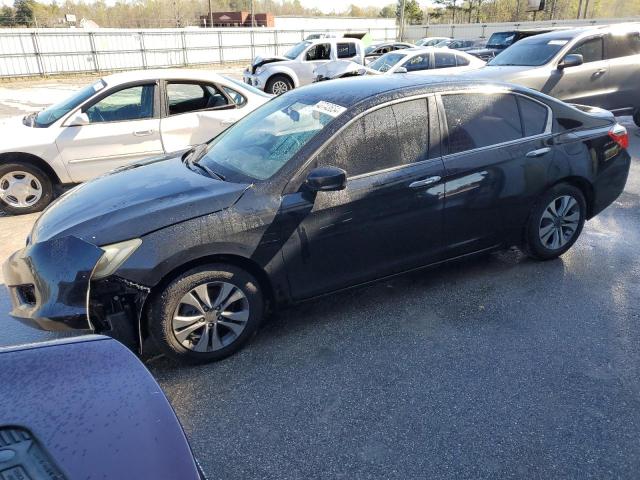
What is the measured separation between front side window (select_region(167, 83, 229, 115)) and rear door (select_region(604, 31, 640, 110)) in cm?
689

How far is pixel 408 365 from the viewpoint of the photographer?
120 inches

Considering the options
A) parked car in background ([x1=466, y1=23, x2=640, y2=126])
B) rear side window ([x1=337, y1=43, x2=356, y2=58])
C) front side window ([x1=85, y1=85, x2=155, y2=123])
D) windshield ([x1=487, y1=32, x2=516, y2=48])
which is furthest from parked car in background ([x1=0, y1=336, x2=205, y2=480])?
windshield ([x1=487, y1=32, x2=516, y2=48])

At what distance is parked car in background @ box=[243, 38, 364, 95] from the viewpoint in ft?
51.2

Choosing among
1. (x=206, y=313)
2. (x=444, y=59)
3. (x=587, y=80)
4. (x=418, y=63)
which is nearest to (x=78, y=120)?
(x=206, y=313)

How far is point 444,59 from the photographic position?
12797mm

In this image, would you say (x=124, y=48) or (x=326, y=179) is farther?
(x=124, y=48)

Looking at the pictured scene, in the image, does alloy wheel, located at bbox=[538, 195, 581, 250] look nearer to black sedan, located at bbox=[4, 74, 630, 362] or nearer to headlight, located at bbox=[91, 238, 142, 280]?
black sedan, located at bbox=[4, 74, 630, 362]

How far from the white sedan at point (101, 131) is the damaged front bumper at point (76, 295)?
345 centimetres

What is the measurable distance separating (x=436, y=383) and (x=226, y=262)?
145 centimetres

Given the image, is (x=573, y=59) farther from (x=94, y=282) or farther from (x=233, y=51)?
(x=233, y=51)

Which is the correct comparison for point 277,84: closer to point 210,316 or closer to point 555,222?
point 555,222

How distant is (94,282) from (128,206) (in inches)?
20.9

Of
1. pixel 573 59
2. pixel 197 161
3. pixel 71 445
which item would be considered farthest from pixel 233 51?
pixel 71 445

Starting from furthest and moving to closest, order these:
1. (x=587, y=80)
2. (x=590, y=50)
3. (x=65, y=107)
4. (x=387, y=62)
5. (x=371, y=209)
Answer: (x=387, y=62) < (x=590, y=50) < (x=587, y=80) < (x=65, y=107) < (x=371, y=209)
